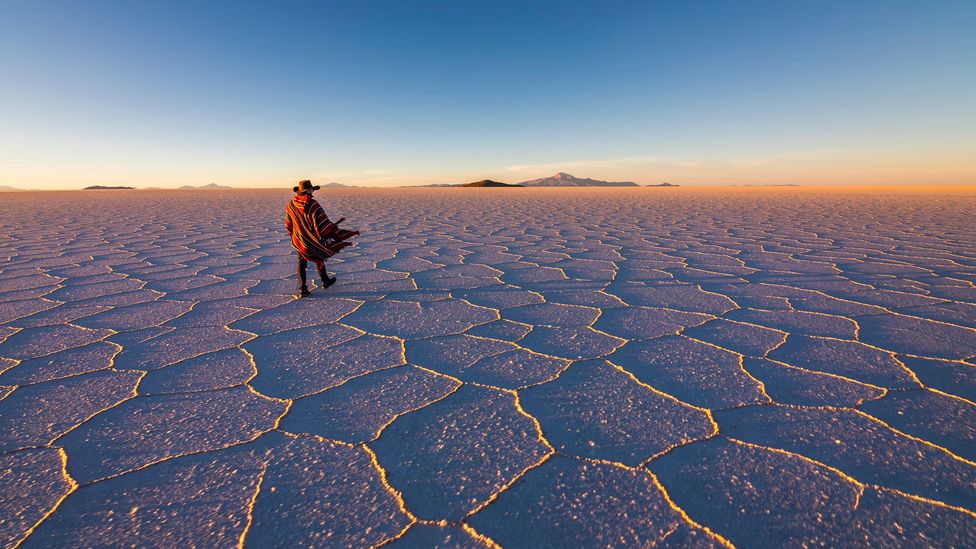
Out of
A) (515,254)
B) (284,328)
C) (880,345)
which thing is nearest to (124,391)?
(284,328)

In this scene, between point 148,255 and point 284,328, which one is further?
point 148,255

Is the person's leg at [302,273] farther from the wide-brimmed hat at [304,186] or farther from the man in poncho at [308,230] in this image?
the wide-brimmed hat at [304,186]

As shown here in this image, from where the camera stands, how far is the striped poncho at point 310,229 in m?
2.85

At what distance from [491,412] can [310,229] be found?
1.86 meters

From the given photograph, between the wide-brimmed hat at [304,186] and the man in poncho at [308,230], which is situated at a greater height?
the wide-brimmed hat at [304,186]

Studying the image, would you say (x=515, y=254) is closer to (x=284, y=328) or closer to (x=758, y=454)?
(x=284, y=328)

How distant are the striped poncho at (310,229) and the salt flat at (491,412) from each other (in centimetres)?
30

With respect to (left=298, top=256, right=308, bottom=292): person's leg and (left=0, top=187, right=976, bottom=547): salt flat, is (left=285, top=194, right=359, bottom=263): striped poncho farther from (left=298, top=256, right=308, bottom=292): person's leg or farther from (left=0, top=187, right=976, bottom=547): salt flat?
(left=0, top=187, right=976, bottom=547): salt flat

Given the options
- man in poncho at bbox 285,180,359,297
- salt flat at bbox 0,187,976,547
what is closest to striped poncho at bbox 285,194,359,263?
man in poncho at bbox 285,180,359,297

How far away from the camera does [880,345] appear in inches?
80.9

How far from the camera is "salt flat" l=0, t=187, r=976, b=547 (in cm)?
108

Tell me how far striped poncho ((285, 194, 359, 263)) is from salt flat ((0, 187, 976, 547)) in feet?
0.99

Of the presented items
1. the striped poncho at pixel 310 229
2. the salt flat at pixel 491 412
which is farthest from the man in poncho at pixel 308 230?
the salt flat at pixel 491 412

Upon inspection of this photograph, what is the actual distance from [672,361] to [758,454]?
644mm
